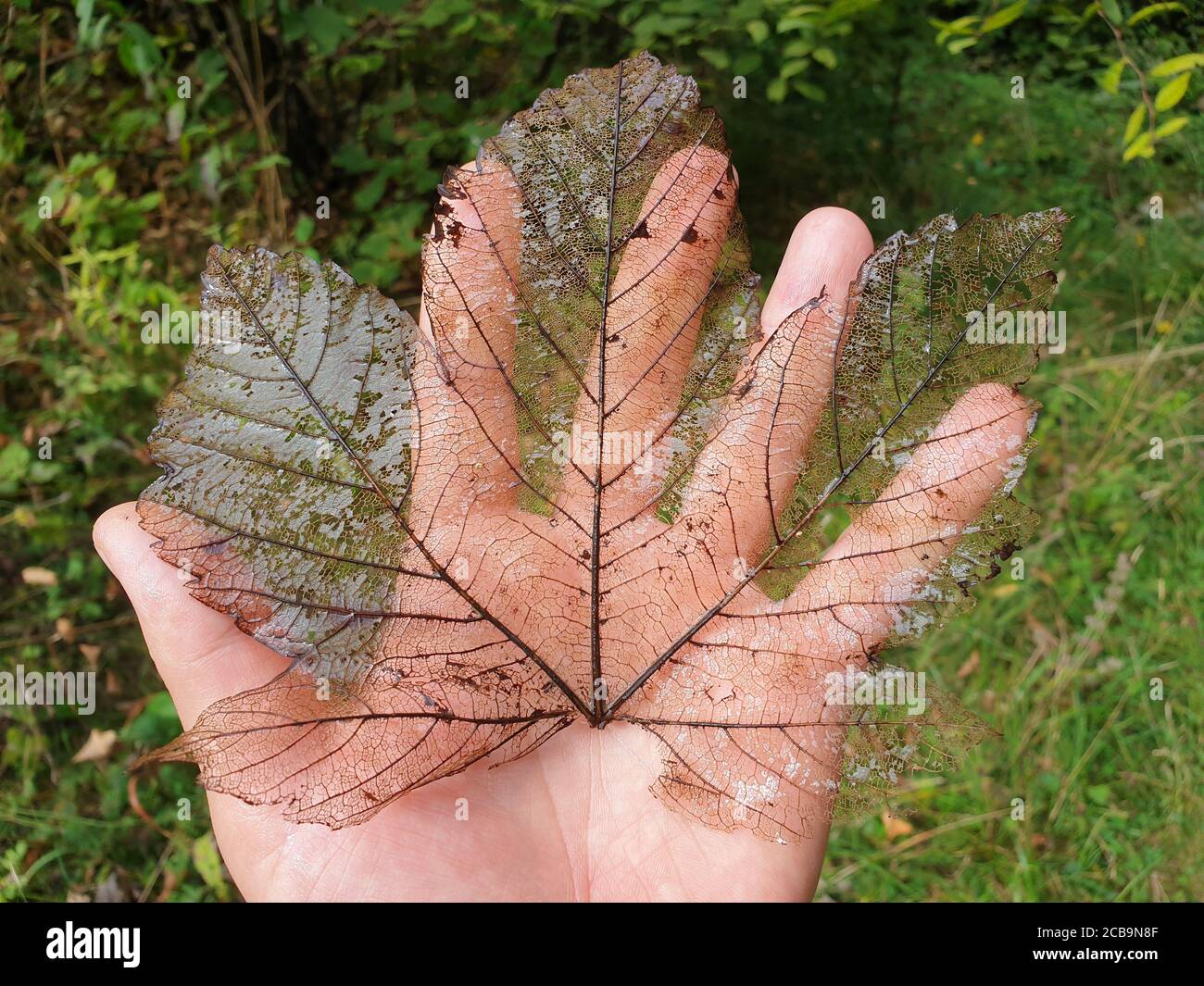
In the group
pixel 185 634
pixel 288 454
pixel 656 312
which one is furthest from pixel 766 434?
pixel 185 634

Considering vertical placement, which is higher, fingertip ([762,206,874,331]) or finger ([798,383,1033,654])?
fingertip ([762,206,874,331])

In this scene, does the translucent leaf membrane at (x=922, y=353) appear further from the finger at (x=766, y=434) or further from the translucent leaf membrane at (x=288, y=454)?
the translucent leaf membrane at (x=288, y=454)

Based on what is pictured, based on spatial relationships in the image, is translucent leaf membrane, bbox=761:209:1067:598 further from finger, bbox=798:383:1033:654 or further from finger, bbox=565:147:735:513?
finger, bbox=565:147:735:513

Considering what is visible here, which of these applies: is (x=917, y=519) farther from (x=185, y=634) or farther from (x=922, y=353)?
(x=185, y=634)

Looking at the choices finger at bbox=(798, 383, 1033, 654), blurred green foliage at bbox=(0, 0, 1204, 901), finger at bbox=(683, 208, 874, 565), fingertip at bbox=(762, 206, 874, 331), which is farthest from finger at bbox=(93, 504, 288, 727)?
blurred green foliage at bbox=(0, 0, 1204, 901)

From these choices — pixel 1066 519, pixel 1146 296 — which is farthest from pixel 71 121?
pixel 1146 296

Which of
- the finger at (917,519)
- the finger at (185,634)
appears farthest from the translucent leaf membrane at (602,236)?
the finger at (185,634)
